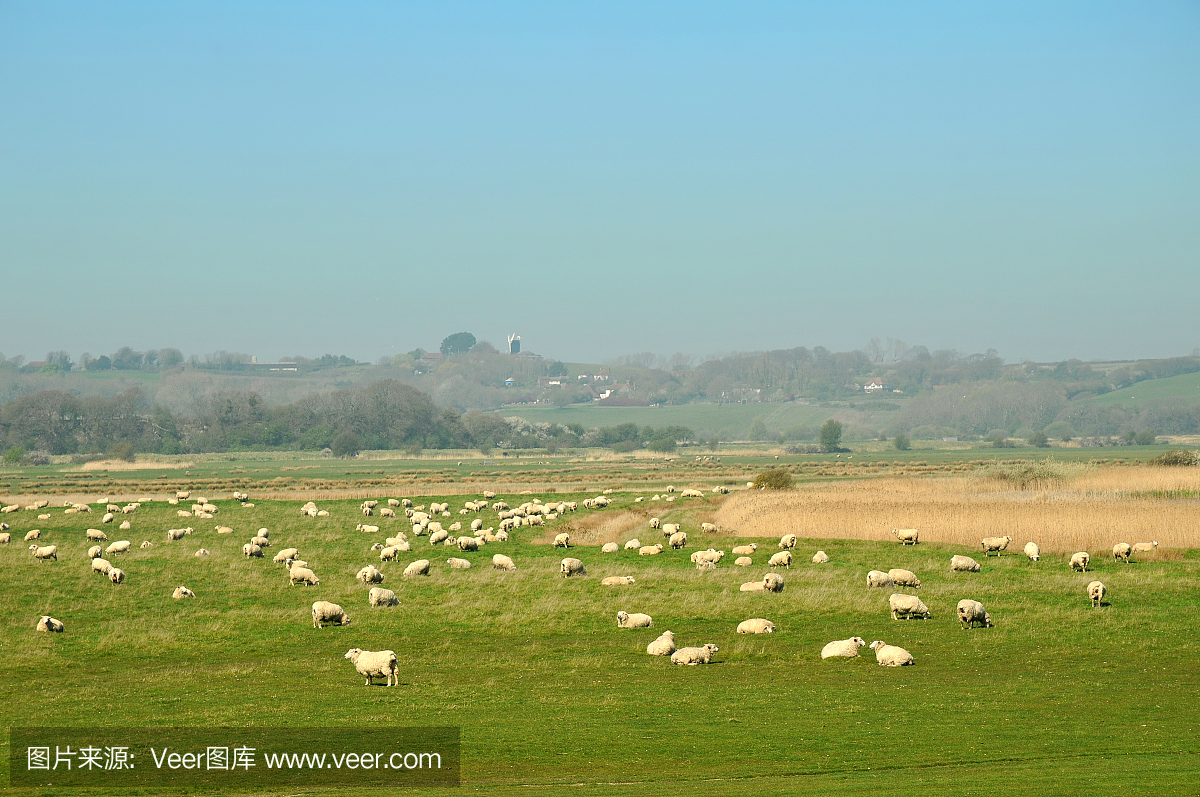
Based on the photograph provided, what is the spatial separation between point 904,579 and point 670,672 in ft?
36.0

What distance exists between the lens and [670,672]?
18828 millimetres

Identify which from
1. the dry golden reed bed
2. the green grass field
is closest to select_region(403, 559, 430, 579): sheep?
the green grass field

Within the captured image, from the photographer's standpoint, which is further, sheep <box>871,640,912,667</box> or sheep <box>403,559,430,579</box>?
sheep <box>403,559,430,579</box>

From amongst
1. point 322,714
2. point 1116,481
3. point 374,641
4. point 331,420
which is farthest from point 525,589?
point 331,420

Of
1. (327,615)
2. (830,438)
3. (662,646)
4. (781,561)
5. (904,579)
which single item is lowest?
(830,438)

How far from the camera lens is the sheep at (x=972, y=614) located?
22375mm

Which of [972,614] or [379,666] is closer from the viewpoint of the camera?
[379,666]

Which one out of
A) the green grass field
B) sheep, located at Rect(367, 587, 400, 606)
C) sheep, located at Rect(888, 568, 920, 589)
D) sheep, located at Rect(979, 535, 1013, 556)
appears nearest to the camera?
the green grass field

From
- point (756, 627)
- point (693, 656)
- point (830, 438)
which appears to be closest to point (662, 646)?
point (693, 656)

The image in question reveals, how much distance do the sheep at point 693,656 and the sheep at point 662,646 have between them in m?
0.63

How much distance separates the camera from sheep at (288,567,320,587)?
97.7ft

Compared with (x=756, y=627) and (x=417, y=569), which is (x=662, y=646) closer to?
(x=756, y=627)

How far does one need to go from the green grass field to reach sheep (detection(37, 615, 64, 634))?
52 centimetres

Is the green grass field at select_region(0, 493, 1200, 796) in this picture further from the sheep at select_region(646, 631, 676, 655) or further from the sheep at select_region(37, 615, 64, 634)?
the sheep at select_region(37, 615, 64, 634)
